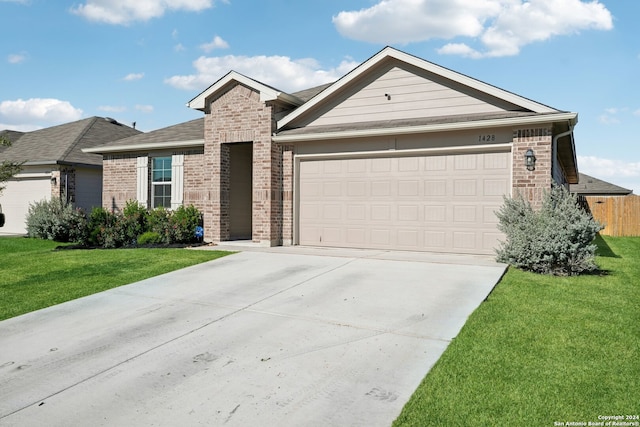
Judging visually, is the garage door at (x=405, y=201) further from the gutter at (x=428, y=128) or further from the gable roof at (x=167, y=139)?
the gable roof at (x=167, y=139)

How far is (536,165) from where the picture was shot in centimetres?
992

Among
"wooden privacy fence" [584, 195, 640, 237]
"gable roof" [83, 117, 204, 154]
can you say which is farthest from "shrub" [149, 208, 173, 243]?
"wooden privacy fence" [584, 195, 640, 237]

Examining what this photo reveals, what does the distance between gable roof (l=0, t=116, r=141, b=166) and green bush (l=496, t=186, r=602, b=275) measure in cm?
1728

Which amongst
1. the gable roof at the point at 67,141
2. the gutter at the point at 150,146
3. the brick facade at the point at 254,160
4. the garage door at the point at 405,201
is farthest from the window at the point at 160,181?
the garage door at the point at 405,201

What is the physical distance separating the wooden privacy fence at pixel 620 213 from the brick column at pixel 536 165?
14.8m

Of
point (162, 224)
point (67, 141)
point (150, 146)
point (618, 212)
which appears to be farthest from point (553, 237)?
point (67, 141)

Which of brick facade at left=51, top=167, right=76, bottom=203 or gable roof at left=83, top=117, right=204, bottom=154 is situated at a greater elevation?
gable roof at left=83, top=117, right=204, bottom=154

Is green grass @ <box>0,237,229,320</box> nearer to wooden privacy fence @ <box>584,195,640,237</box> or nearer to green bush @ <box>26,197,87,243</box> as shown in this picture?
green bush @ <box>26,197,87,243</box>

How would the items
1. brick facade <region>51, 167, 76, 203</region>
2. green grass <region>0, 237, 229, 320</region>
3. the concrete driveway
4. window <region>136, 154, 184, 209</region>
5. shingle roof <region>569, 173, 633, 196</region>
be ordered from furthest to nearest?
shingle roof <region>569, 173, 633, 196</region>
brick facade <region>51, 167, 76, 203</region>
window <region>136, 154, 184, 209</region>
green grass <region>0, 237, 229, 320</region>
the concrete driveway

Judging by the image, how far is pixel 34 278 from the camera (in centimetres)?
910

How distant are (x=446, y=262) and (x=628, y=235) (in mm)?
17495

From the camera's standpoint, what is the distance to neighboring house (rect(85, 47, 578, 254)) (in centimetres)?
1046

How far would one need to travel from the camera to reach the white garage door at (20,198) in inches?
758

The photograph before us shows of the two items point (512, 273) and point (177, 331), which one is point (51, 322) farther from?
point (512, 273)
